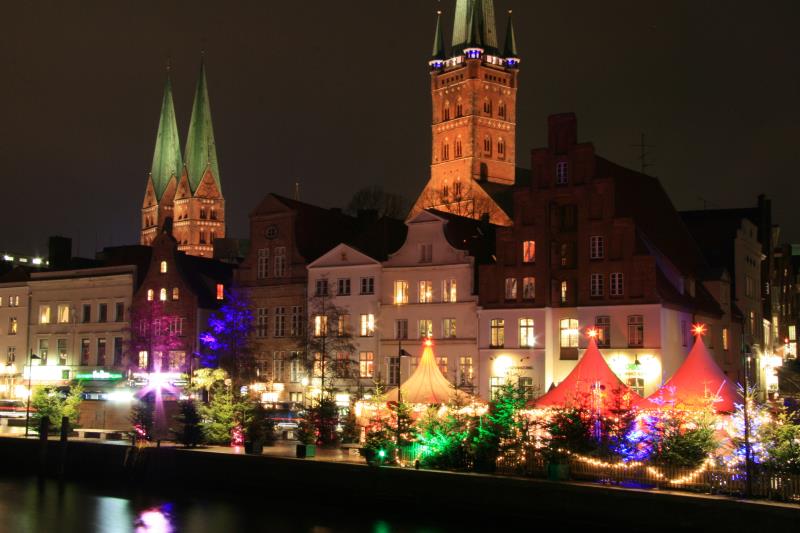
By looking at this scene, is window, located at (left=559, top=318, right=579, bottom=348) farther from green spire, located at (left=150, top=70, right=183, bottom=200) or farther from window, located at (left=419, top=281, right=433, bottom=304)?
green spire, located at (left=150, top=70, right=183, bottom=200)

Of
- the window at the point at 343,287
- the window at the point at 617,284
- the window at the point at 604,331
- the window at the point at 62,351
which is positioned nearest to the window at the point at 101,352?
the window at the point at 62,351

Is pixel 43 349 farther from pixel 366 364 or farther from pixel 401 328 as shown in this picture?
pixel 401 328

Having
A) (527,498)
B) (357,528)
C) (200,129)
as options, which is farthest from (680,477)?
(200,129)

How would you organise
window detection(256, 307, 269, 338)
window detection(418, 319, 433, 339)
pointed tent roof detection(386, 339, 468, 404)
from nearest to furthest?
pointed tent roof detection(386, 339, 468, 404) < window detection(418, 319, 433, 339) < window detection(256, 307, 269, 338)

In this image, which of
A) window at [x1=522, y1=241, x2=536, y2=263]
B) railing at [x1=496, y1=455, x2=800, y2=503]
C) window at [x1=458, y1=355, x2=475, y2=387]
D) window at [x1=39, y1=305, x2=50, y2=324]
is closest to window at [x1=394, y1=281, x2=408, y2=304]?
window at [x1=458, y1=355, x2=475, y2=387]

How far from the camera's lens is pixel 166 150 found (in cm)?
18950

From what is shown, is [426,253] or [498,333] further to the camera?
[426,253]

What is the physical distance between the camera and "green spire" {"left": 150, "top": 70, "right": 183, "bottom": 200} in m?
→ 182

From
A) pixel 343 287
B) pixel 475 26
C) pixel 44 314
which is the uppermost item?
pixel 475 26

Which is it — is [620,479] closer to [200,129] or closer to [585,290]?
[585,290]

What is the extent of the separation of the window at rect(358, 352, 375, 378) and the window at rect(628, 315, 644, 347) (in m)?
17.5

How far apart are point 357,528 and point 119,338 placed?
45.7 meters

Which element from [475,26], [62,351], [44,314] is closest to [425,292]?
[62,351]

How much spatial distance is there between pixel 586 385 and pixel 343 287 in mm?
26976
